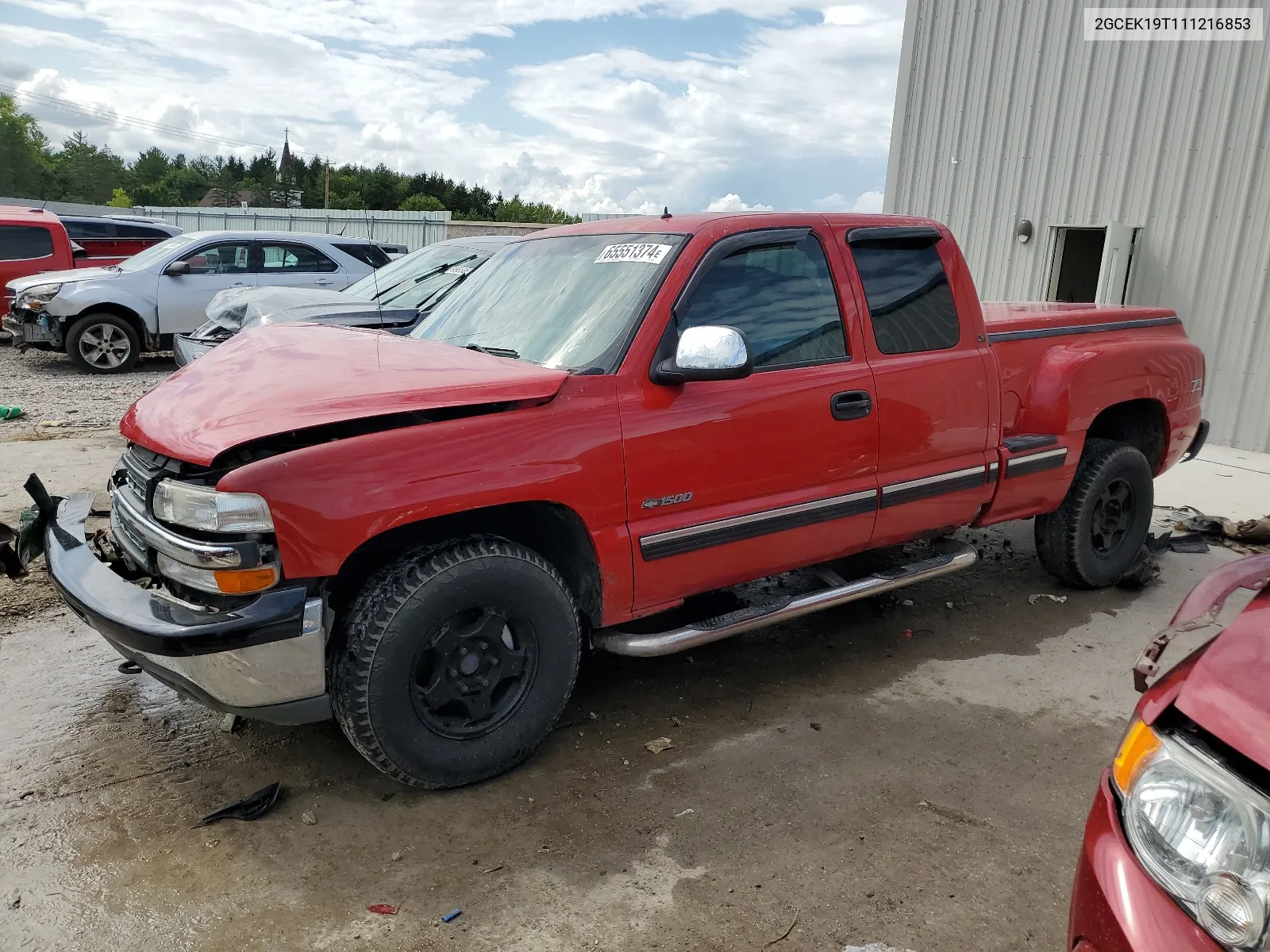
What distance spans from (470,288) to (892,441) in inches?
79.4

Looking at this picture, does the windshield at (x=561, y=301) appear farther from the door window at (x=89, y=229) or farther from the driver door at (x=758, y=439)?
the door window at (x=89, y=229)

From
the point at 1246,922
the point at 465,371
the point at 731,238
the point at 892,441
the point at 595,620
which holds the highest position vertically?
the point at 731,238

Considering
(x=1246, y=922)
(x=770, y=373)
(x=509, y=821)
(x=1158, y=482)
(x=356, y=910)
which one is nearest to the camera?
(x=1246, y=922)

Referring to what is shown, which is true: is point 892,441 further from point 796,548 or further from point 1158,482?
point 1158,482

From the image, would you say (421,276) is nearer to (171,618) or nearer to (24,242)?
(171,618)

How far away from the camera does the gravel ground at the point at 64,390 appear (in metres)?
8.38

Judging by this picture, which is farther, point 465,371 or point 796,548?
point 796,548

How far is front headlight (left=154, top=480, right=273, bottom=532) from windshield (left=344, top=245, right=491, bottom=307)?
202 inches

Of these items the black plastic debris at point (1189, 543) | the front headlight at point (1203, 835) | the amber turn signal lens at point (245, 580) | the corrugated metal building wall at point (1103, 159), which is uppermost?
the corrugated metal building wall at point (1103, 159)

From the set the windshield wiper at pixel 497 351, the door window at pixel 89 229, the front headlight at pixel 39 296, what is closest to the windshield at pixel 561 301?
the windshield wiper at pixel 497 351

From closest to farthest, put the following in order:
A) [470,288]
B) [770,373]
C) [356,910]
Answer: [356,910], [770,373], [470,288]

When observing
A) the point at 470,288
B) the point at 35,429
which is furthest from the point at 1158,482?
the point at 35,429

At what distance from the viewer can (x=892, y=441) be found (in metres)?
3.87

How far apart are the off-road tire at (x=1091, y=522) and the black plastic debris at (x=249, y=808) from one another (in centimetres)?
400
